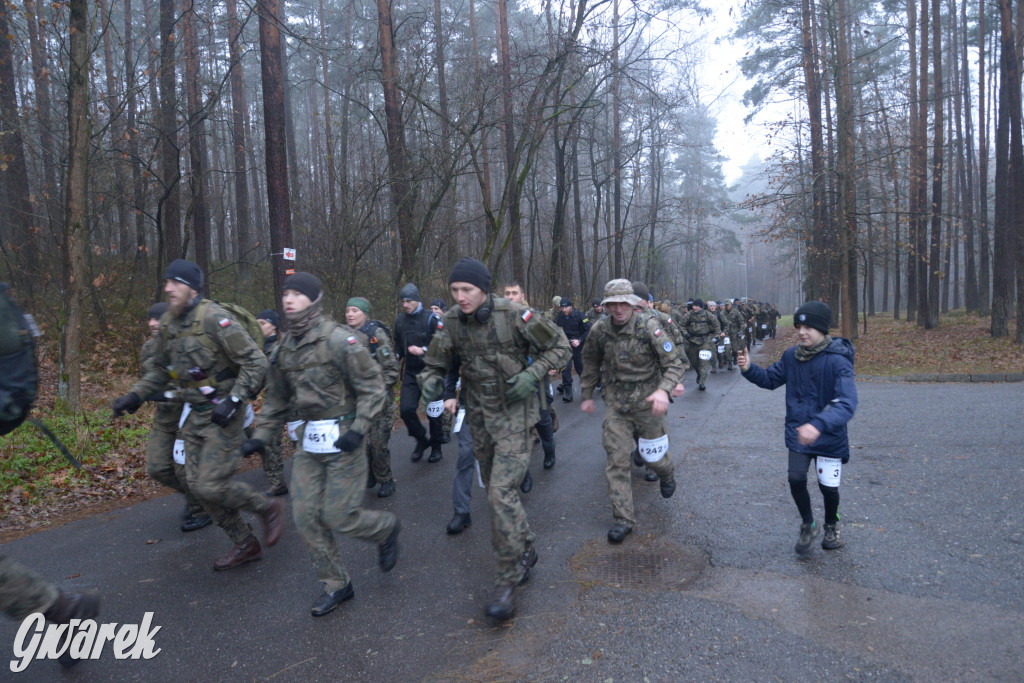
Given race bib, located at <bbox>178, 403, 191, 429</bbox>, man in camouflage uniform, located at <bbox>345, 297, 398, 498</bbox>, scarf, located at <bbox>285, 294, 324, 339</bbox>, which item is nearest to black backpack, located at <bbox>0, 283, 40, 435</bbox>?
scarf, located at <bbox>285, 294, 324, 339</bbox>

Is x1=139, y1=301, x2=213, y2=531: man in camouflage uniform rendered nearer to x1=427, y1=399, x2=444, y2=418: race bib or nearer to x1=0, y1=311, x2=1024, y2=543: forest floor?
x1=0, y1=311, x2=1024, y2=543: forest floor

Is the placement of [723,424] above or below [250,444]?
below

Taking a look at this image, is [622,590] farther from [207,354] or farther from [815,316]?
[207,354]

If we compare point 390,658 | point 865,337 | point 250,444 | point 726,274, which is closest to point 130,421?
point 250,444

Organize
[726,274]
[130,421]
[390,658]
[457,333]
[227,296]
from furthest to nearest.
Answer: [726,274]
[227,296]
[130,421]
[457,333]
[390,658]

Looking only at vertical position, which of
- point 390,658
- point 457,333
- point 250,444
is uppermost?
point 457,333

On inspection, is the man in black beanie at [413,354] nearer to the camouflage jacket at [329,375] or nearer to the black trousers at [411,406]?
the black trousers at [411,406]

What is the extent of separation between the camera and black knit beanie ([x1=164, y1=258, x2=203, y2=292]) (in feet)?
15.3

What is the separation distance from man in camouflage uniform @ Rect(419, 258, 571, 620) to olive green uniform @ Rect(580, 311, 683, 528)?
3.43 ft

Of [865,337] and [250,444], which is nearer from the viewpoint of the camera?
[250,444]

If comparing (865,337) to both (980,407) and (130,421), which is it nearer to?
(980,407)

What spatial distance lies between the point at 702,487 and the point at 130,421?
7924 mm

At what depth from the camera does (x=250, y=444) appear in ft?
13.3

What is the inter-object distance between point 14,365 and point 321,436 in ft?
5.11
